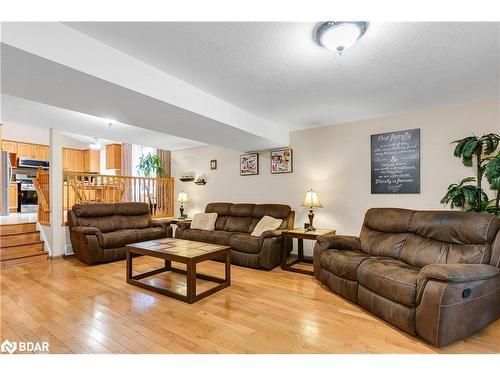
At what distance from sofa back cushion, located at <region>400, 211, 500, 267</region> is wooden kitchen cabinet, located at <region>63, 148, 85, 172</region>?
9.10m

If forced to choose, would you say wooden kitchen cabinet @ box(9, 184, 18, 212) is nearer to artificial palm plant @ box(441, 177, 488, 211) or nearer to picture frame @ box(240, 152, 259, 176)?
picture frame @ box(240, 152, 259, 176)

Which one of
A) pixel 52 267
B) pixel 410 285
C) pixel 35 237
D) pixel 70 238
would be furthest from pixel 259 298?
pixel 35 237

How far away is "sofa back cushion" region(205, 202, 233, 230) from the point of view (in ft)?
16.4

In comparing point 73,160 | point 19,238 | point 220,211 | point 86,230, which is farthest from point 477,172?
point 73,160

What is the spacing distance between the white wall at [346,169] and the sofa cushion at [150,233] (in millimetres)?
1240

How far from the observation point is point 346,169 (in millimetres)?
4090

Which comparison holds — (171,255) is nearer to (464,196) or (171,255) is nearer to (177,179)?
(464,196)

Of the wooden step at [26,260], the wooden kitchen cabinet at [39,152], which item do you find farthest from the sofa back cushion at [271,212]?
the wooden kitchen cabinet at [39,152]

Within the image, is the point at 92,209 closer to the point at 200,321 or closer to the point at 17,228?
the point at 17,228

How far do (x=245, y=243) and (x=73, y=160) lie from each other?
7.10 m

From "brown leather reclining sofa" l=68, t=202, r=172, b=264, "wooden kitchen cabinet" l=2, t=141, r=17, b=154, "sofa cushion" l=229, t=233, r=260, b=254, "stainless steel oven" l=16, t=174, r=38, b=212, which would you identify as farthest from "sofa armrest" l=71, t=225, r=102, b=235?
"wooden kitchen cabinet" l=2, t=141, r=17, b=154

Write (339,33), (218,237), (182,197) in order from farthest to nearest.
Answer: (182,197) → (218,237) → (339,33)

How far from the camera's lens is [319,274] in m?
3.17
